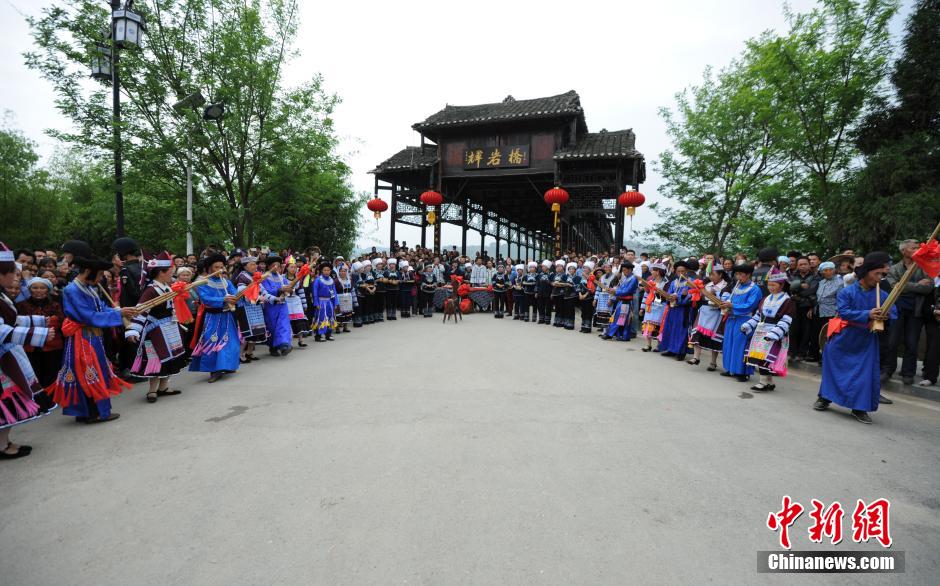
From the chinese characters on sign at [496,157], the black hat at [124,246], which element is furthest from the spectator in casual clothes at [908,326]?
the chinese characters on sign at [496,157]

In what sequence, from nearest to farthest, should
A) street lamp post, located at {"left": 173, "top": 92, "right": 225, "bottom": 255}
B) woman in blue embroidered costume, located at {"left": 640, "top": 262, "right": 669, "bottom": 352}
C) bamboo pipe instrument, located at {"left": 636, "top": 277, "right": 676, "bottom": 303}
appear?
bamboo pipe instrument, located at {"left": 636, "top": 277, "right": 676, "bottom": 303} → woman in blue embroidered costume, located at {"left": 640, "top": 262, "right": 669, "bottom": 352} → street lamp post, located at {"left": 173, "top": 92, "right": 225, "bottom": 255}

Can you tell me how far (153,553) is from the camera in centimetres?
234

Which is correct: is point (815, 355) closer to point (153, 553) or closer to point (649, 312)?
point (649, 312)

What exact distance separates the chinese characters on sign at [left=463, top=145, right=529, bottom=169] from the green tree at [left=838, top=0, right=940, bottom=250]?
10924 mm

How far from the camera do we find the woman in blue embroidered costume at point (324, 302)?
954 centimetres

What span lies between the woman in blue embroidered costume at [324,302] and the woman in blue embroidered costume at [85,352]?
5064 mm

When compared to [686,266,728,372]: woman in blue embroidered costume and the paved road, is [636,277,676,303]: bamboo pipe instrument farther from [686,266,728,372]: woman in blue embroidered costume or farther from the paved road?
the paved road

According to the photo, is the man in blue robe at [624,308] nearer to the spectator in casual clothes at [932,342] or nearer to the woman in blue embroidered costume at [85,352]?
the spectator in casual clothes at [932,342]

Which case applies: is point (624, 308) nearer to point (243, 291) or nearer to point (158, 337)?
point (243, 291)

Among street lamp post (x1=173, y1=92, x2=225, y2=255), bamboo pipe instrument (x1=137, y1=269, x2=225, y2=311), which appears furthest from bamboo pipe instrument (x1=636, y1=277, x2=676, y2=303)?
street lamp post (x1=173, y1=92, x2=225, y2=255)

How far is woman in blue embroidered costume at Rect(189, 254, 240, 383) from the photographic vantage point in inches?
234

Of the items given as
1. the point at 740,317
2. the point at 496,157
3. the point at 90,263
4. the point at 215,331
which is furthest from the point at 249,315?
the point at 496,157

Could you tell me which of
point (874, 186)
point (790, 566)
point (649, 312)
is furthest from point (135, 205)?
point (874, 186)

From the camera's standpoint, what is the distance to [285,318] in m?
7.88
